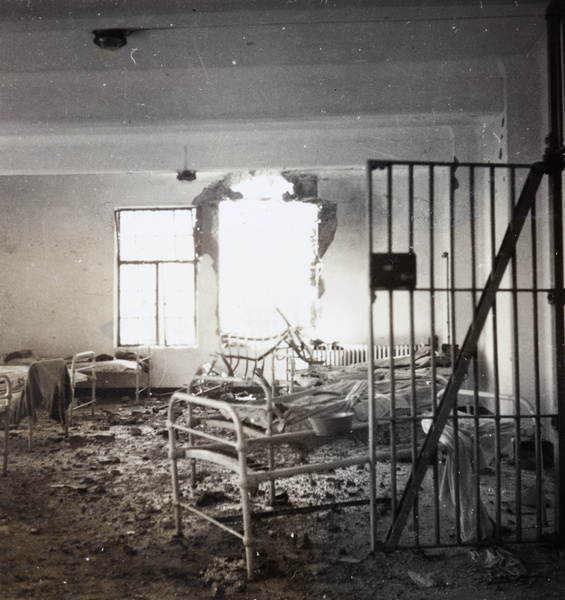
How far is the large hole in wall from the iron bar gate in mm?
1119

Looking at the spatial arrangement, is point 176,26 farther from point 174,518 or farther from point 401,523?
point 401,523

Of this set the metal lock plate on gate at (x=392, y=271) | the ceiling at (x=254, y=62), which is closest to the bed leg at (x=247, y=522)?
the metal lock plate on gate at (x=392, y=271)

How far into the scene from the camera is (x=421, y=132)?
7137mm

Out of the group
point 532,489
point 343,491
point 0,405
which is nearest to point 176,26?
point 0,405

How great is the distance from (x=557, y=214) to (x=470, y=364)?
308 centimetres

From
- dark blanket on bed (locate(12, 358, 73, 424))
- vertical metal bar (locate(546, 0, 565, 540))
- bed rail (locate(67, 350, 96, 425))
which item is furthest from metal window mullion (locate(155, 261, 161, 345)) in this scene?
vertical metal bar (locate(546, 0, 565, 540))

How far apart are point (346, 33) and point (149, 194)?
554 centimetres

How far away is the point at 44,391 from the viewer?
15.9ft

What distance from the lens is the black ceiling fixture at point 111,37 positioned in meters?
4.38

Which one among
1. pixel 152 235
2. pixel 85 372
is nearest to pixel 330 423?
pixel 85 372

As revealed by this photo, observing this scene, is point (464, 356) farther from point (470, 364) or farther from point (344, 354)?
point (344, 354)

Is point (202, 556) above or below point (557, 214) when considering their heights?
below

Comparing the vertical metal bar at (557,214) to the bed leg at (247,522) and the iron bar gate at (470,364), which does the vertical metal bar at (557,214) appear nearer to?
the iron bar gate at (470,364)

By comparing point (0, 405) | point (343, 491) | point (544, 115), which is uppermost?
point (544, 115)
